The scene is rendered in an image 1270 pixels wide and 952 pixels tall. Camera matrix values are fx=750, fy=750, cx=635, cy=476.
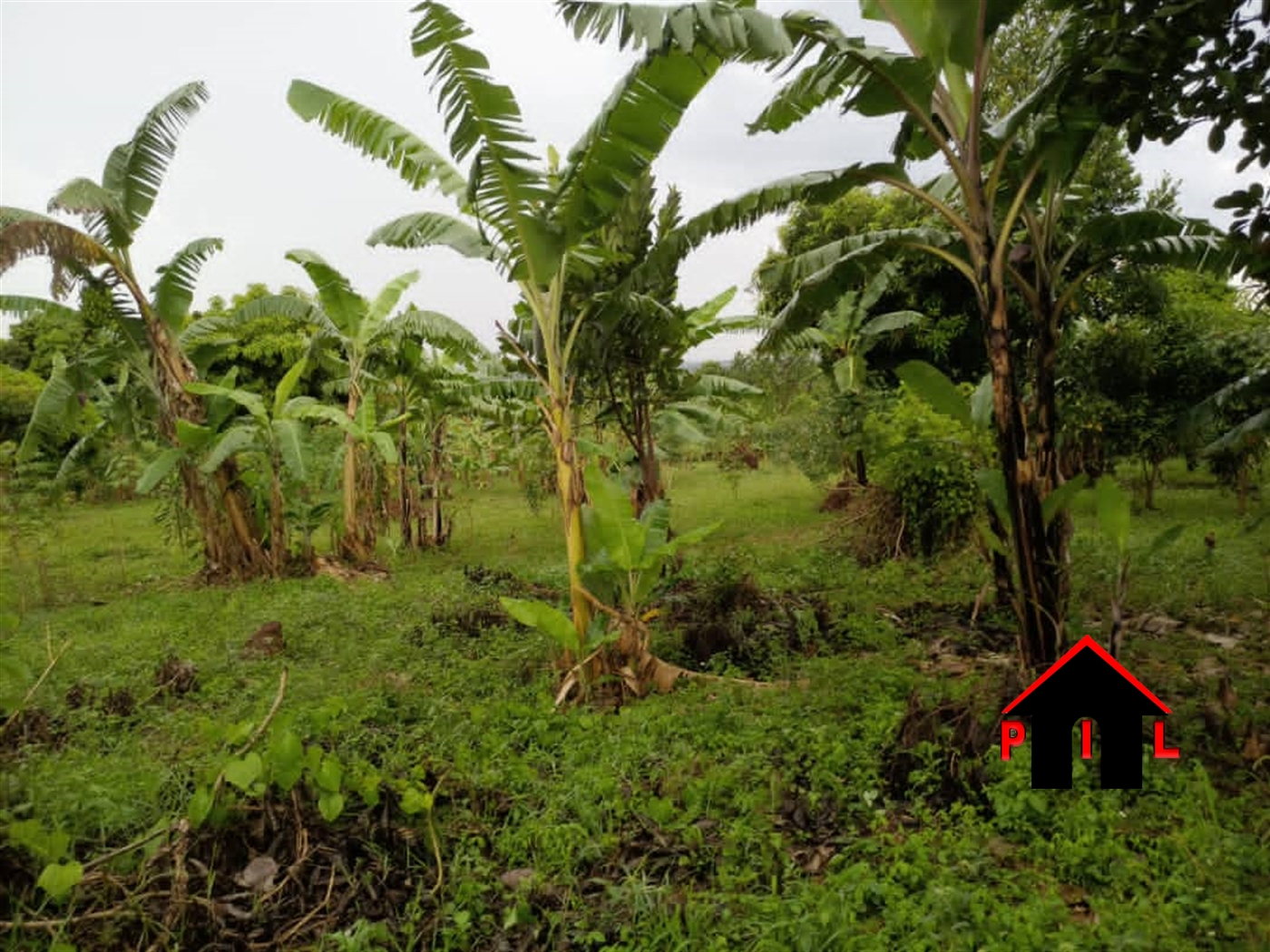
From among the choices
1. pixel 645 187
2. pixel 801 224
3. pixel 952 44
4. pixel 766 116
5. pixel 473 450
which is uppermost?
pixel 801 224

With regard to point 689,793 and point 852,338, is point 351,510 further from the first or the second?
point 689,793

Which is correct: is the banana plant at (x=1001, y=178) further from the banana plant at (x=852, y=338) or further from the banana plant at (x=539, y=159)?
the banana plant at (x=852, y=338)

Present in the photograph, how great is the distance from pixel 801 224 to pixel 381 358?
7543 mm

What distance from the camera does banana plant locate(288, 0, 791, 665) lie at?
3256 mm

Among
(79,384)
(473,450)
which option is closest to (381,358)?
(79,384)

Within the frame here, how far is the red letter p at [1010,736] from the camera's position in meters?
3.09

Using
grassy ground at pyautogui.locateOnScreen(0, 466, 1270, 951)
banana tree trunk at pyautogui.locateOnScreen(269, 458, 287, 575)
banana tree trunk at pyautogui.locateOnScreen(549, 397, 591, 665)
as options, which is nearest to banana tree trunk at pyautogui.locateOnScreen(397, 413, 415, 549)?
banana tree trunk at pyautogui.locateOnScreen(269, 458, 287, 575)

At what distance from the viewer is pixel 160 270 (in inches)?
320

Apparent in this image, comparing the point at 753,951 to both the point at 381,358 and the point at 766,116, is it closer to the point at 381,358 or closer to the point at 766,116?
the point at 766,116

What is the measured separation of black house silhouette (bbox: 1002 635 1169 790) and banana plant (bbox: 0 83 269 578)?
27.4 feet

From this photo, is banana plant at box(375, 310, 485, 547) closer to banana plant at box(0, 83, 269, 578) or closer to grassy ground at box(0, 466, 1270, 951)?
banana plant at box(0, 83, 269, 578)

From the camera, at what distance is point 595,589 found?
15.3 feet

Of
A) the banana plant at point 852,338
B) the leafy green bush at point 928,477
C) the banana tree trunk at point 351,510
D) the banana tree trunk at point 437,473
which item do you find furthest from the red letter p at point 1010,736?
the banana tree trunk at point 437,473

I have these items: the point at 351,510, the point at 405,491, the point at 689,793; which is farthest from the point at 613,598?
the point at 405,491
